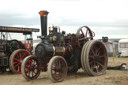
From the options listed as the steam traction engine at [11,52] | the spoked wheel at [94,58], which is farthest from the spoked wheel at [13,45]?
the spoked wheel at [94,58]

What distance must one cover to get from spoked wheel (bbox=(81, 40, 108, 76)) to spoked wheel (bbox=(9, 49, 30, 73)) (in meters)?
3.33

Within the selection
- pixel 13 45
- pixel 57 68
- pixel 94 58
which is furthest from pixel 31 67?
pixel 13 45

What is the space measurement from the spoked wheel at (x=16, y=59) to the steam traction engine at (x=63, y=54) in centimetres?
150

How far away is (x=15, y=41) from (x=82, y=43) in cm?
352

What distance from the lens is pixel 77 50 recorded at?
8.00 metres

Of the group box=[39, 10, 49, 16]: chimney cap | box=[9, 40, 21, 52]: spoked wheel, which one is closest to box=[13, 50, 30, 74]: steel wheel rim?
box=[9, 40, 21, 52]: spoked wheel

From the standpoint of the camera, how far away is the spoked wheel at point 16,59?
8.99 metres

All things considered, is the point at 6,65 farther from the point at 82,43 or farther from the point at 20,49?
the point at 82,43

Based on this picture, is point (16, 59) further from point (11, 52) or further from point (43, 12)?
point (43, 12)

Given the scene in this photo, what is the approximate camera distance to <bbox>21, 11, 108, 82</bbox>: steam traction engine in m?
6.79

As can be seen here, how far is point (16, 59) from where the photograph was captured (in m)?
9.33

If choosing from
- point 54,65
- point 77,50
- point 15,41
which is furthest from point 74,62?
point 15,41

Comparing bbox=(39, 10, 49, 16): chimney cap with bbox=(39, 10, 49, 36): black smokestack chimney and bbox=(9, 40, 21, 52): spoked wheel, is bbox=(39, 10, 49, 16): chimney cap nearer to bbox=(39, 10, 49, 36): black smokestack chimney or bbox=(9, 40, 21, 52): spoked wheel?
bbox=(39, 10, 49, 36): black smokestack chimney

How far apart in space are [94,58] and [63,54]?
4.12ft
